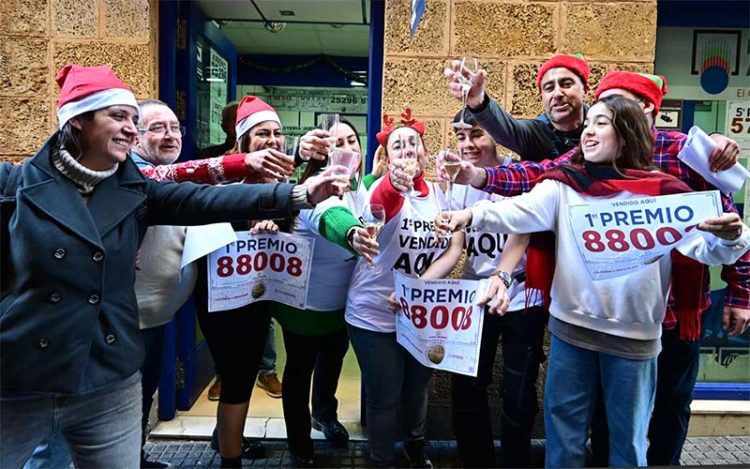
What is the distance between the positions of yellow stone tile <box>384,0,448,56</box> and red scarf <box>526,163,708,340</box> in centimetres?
156

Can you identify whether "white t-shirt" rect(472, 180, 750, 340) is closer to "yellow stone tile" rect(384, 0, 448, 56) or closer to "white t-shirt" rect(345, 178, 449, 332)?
"white t-shirt" rect(345, 178, 449, 332)

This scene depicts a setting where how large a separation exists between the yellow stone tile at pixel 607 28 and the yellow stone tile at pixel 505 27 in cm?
10

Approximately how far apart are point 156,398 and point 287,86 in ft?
13.5

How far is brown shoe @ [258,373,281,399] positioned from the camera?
4.75 metres

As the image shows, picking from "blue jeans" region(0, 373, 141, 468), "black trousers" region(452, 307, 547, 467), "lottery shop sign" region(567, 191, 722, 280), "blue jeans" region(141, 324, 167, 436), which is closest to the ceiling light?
"blue jeans" region(141, 324, 167, 436)

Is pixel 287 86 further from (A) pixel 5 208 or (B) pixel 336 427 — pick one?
(A) pixel 5 208

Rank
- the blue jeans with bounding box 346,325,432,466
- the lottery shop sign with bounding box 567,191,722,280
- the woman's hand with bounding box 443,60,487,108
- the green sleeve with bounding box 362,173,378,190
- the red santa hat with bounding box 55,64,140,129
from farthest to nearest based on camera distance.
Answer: the green sleeve with bounding box 362,173,378,190, the blue jeans with bounding box 346,325,432,466, the woman's hand with bounding box 443,60,487,108, the lottery shop sign with bounding box 567,191,722,280, the red santa hat with bounding box 55,64,140,129

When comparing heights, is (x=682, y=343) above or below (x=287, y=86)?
below

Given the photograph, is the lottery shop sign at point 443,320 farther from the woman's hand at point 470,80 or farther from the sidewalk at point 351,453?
the sidewalk at point 351,453

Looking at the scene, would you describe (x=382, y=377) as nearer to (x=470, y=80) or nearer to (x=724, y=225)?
(x=470, y=80)

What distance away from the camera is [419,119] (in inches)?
152

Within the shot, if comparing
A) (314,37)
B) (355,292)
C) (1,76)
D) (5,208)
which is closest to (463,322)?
(355,292)

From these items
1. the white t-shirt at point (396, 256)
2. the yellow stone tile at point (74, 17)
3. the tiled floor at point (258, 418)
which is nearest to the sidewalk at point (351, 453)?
the tiled floor at point (258, 418)

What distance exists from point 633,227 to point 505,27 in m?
1.93
